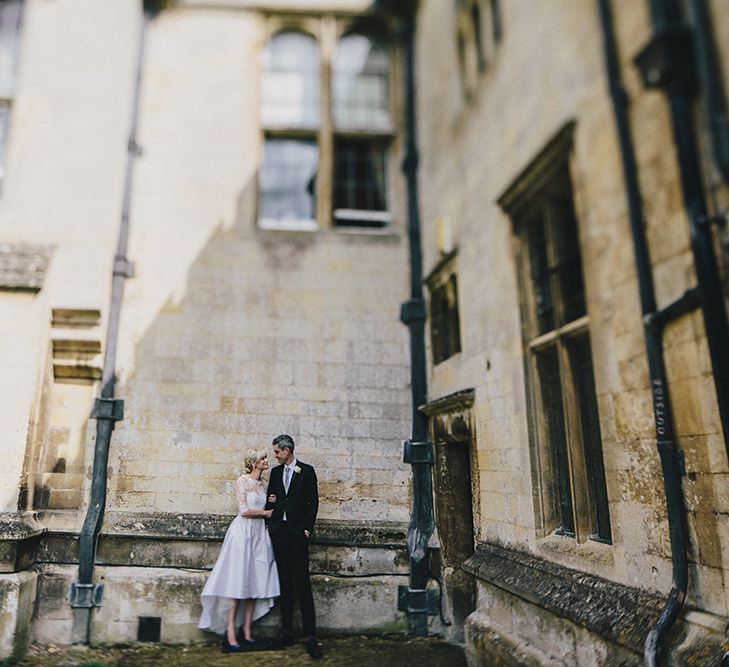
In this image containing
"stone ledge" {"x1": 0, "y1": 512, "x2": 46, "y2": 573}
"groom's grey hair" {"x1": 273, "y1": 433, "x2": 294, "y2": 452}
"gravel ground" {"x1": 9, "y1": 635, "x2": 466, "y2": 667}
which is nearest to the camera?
"gravel ground" {"x1": 9, "y1": 635, "x2": 466, "y2": 667}

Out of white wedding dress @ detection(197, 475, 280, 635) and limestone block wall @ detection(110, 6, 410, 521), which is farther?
limestone block wall @ detection(110, 6, 410, 521)

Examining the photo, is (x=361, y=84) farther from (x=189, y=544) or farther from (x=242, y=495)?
(x=189, y=544)

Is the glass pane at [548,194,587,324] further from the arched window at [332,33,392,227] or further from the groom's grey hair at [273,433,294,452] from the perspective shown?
the arched window at [332,33,392,227]

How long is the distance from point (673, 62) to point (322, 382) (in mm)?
4658

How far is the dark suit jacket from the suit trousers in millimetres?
73

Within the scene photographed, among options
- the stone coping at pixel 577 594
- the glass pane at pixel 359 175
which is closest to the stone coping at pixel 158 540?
the stone coping at pixel 577 594

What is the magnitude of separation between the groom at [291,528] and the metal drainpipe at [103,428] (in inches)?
71.9

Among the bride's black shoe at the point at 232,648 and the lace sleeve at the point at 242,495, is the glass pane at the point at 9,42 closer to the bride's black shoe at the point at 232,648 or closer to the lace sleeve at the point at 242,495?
the lace sleeve at the point at 242,495

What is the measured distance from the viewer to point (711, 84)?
2797mm

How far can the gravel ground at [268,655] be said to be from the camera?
→ 5145mm

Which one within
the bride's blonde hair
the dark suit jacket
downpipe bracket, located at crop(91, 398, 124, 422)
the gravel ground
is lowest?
the gravel ground

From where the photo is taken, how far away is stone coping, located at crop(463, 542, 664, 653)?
124 inches

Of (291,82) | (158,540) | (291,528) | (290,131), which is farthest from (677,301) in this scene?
(291,82)

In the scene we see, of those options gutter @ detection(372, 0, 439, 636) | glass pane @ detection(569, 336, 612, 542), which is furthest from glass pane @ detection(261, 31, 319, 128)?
glass pane @ detection(569, 336, 612, 542)
